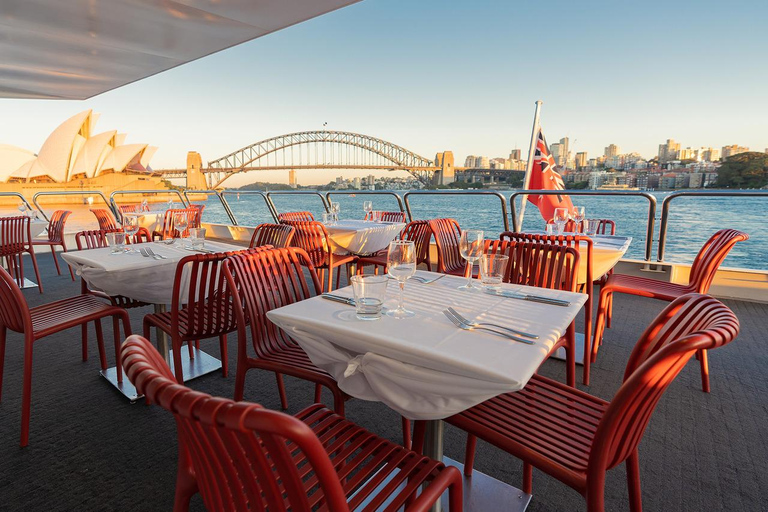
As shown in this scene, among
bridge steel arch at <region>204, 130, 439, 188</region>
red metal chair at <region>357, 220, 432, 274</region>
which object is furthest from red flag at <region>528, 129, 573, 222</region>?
bridge steel arch at <region>204, 130, 439, 188</region>

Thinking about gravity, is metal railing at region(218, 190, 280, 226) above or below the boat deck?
above

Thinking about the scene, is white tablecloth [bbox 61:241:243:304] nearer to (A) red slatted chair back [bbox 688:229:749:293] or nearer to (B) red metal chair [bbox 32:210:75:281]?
(A) red slatted chair back [bbox 688:229:749:293]

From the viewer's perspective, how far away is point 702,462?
1810 millimetres

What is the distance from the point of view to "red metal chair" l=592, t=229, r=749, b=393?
251cm

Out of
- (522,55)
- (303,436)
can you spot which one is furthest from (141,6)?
(522,55)

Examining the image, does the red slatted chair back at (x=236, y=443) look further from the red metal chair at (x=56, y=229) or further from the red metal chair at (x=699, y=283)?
the red metal chair at (x=56, y=229)

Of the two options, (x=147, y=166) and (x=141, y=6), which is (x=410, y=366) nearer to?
(x=141, y=6)

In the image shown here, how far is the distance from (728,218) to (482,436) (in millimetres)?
45360

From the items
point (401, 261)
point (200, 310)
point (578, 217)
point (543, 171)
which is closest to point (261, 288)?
point (200, 310)

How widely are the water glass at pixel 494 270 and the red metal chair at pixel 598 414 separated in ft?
1.32

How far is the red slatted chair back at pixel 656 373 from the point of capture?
2.76ft

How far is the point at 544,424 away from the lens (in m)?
1.23

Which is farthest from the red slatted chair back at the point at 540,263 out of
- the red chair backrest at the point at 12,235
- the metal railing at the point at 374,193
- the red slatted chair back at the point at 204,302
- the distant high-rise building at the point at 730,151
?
the distant high-rise building at the point at 730,151

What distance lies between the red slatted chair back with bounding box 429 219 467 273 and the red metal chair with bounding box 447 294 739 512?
1951mm
